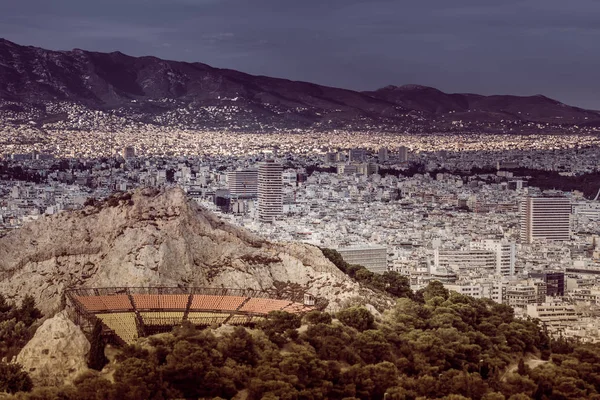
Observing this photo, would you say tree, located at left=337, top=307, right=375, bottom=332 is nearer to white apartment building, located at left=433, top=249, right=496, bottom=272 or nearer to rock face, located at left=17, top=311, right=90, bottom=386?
rock face, located at left=17, top=311, right=90, bottom=386

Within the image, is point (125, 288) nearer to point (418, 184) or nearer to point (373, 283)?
point (373, 283)

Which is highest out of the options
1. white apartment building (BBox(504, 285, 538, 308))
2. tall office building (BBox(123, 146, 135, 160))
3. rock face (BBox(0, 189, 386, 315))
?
rock face (BBox(0, 189, 386, 315))

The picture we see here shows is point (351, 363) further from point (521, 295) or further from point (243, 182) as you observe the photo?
point (243, 182)

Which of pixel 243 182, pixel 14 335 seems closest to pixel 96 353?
pixel 14 335

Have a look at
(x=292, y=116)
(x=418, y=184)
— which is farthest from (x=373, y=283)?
(x=292, y=116)

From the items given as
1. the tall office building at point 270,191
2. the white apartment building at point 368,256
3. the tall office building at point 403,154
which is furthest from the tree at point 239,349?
the tall office building at point 403,154

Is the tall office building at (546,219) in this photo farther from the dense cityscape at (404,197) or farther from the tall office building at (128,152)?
the tall office building at (128,152)

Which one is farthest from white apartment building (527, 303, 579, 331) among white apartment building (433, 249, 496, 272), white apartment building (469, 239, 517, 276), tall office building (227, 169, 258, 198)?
tall office building (227, 169, 258, 198)
